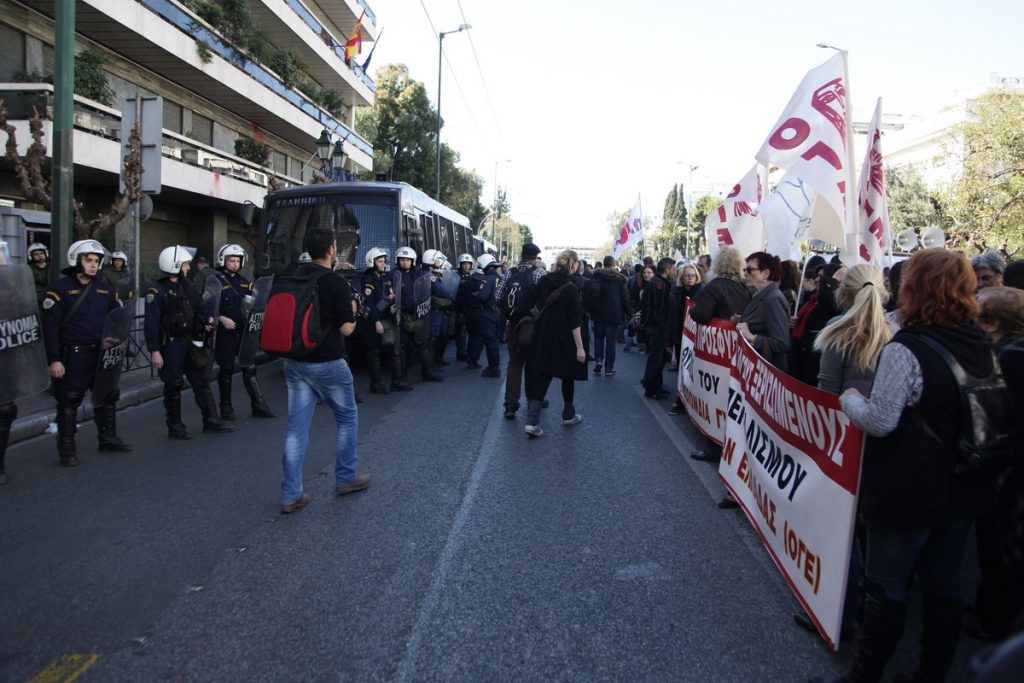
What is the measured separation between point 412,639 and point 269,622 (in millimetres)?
670

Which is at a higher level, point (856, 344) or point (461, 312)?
point (856, 344)

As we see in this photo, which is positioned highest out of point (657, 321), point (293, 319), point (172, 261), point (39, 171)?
point (39, 171)

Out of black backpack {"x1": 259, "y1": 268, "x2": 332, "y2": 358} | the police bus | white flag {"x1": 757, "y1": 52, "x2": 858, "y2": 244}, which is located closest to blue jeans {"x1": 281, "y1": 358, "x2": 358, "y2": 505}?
black backpack {"x1": 259, "y1": 268, "x2": 332, "y2": 358}

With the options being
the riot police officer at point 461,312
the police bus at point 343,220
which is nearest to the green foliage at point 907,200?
the riot police officer at point 461,312

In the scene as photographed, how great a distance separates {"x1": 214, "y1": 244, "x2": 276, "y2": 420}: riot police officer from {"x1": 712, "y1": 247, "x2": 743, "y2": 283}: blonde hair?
4707mm

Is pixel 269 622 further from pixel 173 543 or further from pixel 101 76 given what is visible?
pixel 101 76

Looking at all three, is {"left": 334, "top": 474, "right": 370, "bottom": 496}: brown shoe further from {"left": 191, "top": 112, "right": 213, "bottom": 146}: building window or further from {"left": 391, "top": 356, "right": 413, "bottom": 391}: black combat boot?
{"left": 191, "top": 112, "right": 213, "bottom": 146}: building window

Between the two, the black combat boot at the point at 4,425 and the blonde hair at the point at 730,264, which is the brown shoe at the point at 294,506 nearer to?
the black combat boot at the point at 4,425

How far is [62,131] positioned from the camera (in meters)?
8.30

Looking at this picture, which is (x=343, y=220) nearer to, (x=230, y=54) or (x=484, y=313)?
(x=484, y=313)

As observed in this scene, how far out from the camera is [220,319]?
25.3 ft

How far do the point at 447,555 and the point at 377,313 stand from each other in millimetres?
5798

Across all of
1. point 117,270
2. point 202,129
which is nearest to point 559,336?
point 117,270

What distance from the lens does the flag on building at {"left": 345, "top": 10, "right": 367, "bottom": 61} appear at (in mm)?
35344
